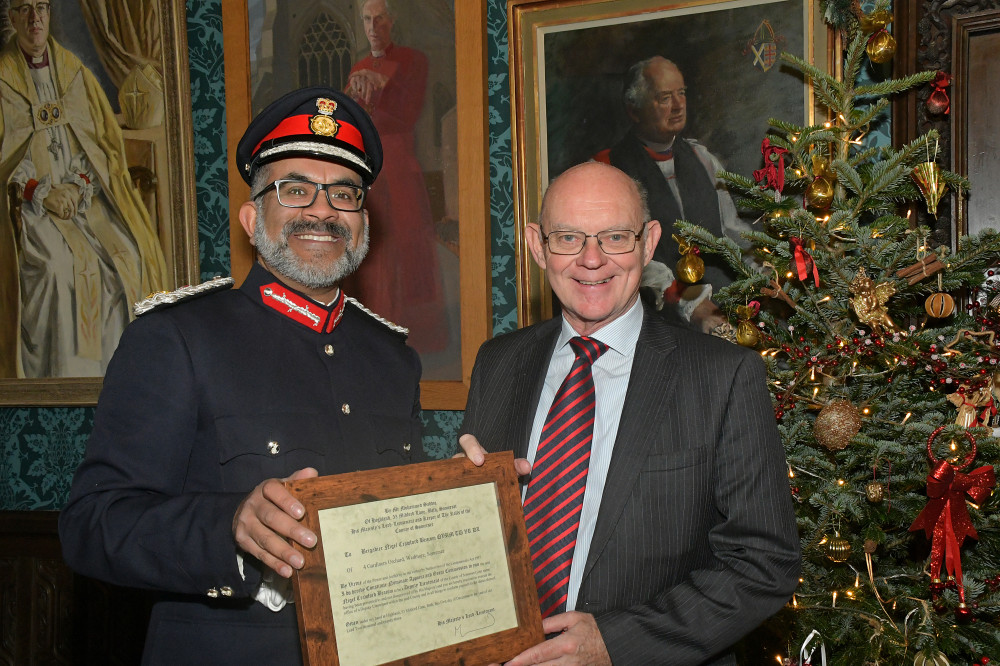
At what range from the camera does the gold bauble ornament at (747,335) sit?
2783 mm

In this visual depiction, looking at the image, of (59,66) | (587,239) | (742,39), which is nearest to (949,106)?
(742,39)

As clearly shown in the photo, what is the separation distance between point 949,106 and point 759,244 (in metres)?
0.91

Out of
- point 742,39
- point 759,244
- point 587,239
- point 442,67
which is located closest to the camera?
point 587,239

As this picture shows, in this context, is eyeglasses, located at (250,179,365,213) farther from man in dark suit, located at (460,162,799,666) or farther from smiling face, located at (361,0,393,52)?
smiling face, located at (361,0,393,52)

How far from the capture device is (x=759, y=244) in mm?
2975

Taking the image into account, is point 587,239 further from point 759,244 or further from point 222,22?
point 222,22

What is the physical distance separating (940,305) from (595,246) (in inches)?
48.5

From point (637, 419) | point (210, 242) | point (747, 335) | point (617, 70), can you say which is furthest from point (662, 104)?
point (210, 242)

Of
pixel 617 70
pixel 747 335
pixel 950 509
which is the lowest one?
pixel 950 509

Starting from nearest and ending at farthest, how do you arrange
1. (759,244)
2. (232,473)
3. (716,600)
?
(716,600) < (232,473) < (759,244)

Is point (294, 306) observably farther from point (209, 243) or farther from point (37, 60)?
point (37, 60)

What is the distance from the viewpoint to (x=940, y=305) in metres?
2.57

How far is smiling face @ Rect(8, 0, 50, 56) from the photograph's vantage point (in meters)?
4.33

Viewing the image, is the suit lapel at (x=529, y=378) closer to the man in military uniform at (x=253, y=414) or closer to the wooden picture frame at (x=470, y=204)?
the man in military uniform at (x=253, y=414)
